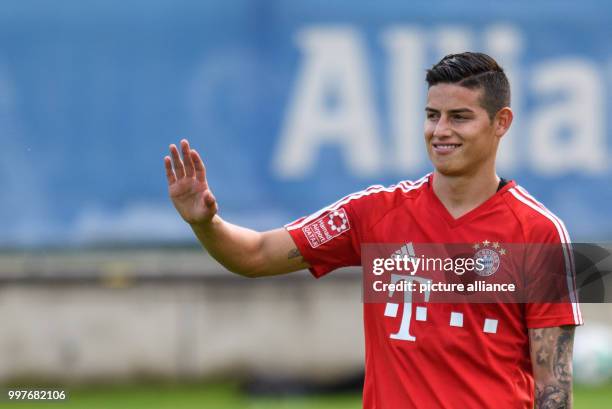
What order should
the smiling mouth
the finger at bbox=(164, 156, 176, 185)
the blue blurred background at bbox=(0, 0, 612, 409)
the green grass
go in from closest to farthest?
the finger at bbox=(164, 156, 176, 185), the smiling mouth, the green grass, the blue blurred background at bbox=(0, 0, 612, 409)

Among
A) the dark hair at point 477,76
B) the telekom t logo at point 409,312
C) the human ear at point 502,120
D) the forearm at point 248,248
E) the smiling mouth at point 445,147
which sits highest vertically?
the dark hair at point 477,76

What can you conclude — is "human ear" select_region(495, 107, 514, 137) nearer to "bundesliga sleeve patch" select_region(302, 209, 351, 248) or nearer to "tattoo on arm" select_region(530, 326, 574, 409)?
"bundesliga sleeve patch" select_region(302, 209, 351, 248)

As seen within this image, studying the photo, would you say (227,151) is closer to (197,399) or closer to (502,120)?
(197,399)

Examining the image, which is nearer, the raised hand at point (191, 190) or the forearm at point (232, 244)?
the raised hand at point (191, 190)

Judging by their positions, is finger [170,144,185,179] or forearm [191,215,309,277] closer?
finger [170,144,185,179]

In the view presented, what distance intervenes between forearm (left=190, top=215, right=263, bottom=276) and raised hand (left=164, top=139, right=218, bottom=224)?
2.4 inches

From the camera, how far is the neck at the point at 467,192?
5.18m

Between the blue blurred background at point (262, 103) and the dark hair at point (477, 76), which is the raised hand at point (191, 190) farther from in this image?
the blue blurred background at point (262, 103)

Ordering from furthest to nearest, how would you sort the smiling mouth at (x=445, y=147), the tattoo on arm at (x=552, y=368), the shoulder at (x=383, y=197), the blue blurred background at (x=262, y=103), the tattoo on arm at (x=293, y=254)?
the blue blurred background at (x=262, y=103) < the tattoo on arm at (x=293, y=254) < the shoulder at (x=383, y=197) < the smiling mouth at (x=445, y=147) < the tattoo on arm at (x=552, y=368)

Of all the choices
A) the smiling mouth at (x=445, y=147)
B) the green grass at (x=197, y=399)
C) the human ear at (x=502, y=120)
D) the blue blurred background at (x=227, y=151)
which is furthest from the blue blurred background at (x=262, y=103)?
the smiling mouth at (x=445, y=147)

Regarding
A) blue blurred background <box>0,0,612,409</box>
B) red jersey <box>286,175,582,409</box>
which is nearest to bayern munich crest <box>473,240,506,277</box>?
red jersey <box>286,175,582,409</box>

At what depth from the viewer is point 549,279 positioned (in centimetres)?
492

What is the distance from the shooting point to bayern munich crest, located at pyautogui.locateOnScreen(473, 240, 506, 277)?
5.01m

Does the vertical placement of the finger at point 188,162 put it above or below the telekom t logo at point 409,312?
above
